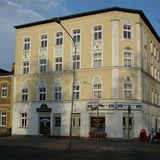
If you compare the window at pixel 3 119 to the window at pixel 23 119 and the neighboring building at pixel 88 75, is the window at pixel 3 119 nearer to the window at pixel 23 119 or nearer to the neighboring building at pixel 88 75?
the neighboring building at pixel 88 75

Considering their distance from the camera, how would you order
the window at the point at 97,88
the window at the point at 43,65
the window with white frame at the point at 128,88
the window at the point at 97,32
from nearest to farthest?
1. the window with white frame at the point at 128,88
2. the window at the point at 97,88
3. the window at the point at 97,32
4. the window at the point at 43,65

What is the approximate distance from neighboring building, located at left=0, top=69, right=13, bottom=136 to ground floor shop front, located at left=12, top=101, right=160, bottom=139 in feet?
6.40

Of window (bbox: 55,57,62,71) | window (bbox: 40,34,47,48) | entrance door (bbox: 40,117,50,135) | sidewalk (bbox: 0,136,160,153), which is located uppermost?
window (bbox: 40,34,47,48)

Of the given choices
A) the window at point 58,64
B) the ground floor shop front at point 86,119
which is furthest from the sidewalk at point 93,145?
the window at point 58,64

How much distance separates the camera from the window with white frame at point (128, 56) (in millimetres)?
45438

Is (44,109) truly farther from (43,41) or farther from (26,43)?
(26,43)

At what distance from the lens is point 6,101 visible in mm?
54312

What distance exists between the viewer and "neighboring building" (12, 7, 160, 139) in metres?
44.4

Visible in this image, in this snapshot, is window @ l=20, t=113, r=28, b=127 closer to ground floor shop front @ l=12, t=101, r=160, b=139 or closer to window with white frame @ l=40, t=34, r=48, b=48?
ground floor shop front @ l=12, t=101, r=160, b=139

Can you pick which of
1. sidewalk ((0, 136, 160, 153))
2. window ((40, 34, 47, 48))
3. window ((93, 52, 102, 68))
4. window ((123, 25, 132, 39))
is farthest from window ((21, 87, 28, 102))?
window ((123, 25, 132, 39))

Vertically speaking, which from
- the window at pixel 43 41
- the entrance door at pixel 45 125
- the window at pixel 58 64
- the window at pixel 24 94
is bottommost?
the entrance door at pixel 45 125

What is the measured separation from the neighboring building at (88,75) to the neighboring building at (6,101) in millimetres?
1776

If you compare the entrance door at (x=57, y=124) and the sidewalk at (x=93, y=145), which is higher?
the entrance door at (x=57, y=124)

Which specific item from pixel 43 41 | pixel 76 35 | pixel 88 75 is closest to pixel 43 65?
pixel 43 41
